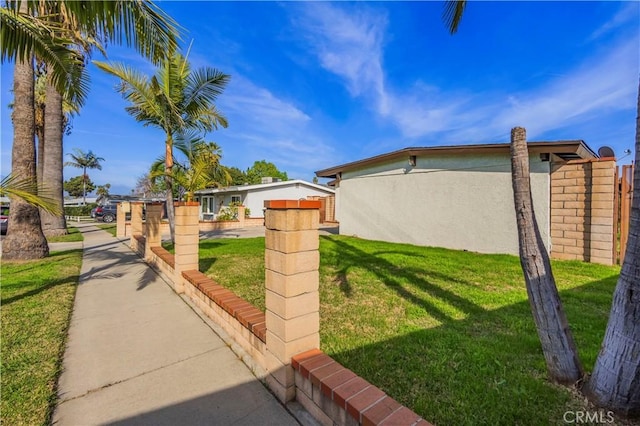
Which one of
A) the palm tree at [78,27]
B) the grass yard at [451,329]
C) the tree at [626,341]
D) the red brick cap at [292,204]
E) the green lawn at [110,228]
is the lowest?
the grass yard at [451,329]

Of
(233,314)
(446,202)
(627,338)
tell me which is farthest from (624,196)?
(233,314)

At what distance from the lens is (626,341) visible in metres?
1.88

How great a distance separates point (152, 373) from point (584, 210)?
943cm

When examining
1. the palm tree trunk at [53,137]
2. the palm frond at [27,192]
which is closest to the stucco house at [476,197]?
the palm frond at [27,192]

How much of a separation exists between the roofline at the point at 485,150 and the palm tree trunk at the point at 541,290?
641 cm

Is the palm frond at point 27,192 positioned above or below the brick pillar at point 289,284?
above

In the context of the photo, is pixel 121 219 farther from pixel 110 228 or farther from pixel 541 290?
pixel 541 290

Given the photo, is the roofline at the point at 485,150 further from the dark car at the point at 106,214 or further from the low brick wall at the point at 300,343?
the dark car at the point at 106,214

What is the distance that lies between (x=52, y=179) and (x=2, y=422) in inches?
523

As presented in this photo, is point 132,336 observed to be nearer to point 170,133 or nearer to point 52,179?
point 170,133

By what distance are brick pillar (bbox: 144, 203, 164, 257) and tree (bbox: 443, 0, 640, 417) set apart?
8.18 m

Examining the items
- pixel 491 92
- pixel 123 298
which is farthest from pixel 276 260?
pixel 491 92

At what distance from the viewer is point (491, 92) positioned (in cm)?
1159

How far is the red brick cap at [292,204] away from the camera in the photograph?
2.20m
